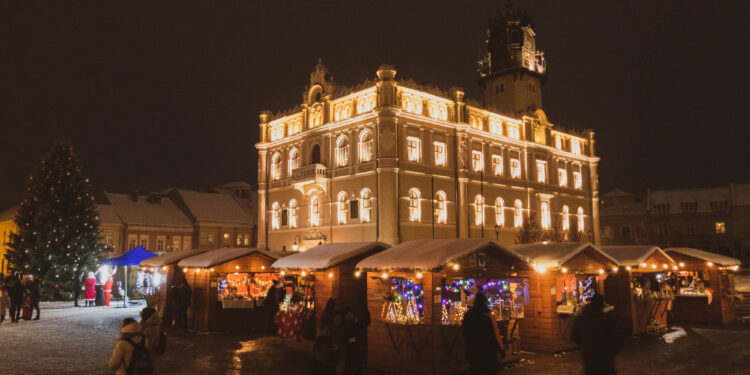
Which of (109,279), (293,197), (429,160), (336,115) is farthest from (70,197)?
(429,160)

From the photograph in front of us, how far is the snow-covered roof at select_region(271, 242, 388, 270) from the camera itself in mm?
15984

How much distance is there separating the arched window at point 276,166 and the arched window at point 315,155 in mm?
4873

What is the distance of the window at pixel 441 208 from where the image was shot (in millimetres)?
37844

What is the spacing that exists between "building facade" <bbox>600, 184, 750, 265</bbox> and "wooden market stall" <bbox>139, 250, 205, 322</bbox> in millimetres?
51048

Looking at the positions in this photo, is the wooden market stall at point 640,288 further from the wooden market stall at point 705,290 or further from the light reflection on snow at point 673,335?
the wooden market stall at point 705,290

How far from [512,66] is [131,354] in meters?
45.6

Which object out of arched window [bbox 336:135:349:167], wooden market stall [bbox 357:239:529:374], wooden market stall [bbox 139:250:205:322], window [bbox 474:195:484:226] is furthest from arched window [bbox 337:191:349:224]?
wooden market stall [bbox 357:239:529:374]

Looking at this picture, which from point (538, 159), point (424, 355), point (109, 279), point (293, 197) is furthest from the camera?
point (538, 159)

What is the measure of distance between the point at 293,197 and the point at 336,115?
7670mm

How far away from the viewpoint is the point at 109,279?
110 ft

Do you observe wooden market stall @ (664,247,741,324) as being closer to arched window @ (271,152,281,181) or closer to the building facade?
arched window @ (271,152,281,181)

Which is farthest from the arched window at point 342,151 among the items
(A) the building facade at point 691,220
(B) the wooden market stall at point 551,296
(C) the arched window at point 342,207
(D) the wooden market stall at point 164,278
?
(A) the building facade at point 691,220

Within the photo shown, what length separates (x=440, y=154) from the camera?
3862cm

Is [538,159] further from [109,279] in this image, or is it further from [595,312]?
[595,312]
